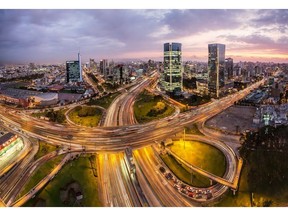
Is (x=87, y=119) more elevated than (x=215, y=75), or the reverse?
(x=215, y=75)

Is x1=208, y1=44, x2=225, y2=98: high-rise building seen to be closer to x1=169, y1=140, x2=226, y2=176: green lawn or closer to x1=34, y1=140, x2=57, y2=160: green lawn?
x1=169, y1=140, x2=226, y2=176: green lawn

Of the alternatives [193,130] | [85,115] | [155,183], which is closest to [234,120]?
[193,130]

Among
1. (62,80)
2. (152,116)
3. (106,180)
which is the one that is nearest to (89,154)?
(106,180)

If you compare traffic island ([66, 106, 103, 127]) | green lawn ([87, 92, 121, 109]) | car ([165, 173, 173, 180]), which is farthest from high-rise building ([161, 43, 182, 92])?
car ([165, 173, 173, 180])

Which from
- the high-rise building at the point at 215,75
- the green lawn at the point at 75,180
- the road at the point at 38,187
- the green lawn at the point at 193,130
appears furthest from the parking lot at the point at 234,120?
the road at the point at 38,187

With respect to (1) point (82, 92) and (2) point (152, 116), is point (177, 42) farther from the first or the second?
(1) point (82, 92)

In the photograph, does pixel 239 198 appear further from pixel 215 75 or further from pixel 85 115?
pixel 215 75
